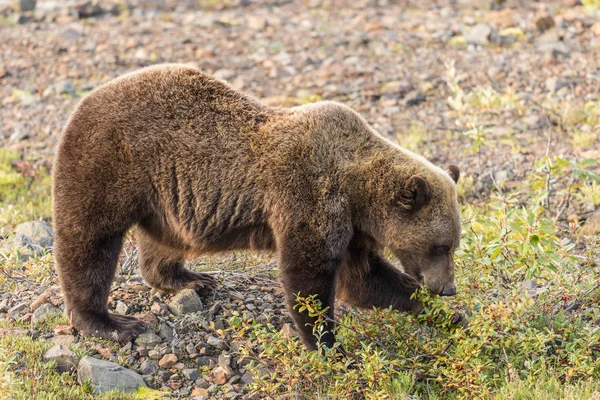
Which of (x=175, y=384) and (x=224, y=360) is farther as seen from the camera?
(x=224, y=360)

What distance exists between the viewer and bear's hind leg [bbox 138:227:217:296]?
23.1 ft

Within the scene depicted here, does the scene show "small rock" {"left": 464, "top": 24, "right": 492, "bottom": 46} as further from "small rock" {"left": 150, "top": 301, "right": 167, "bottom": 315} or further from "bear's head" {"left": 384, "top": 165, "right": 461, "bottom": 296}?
"small rock" {"left": 150, "top": 301, "right": 167, "bottom": 315}

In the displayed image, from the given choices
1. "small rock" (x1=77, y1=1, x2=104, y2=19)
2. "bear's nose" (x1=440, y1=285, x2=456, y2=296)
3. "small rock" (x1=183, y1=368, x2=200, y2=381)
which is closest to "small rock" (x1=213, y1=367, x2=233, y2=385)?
"small rock" (x1=183, y1=368, x2=200, y2=381)

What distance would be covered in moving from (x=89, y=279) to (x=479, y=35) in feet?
34.7

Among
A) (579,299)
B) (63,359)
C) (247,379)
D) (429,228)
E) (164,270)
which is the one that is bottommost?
(247,379)

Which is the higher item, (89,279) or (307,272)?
(307,272)

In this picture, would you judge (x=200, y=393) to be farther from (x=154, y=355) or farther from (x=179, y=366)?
(x=154, y=355)

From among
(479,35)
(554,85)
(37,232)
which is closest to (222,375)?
(37,232)

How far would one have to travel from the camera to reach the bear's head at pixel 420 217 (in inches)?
248

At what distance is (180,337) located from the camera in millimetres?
6684

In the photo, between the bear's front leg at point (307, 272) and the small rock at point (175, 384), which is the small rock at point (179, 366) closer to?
the small rock at point (175, 384)

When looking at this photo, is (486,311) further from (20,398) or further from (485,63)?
(485,63)

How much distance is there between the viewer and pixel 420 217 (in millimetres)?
6332

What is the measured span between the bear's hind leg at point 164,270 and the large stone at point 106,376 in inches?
48.8
